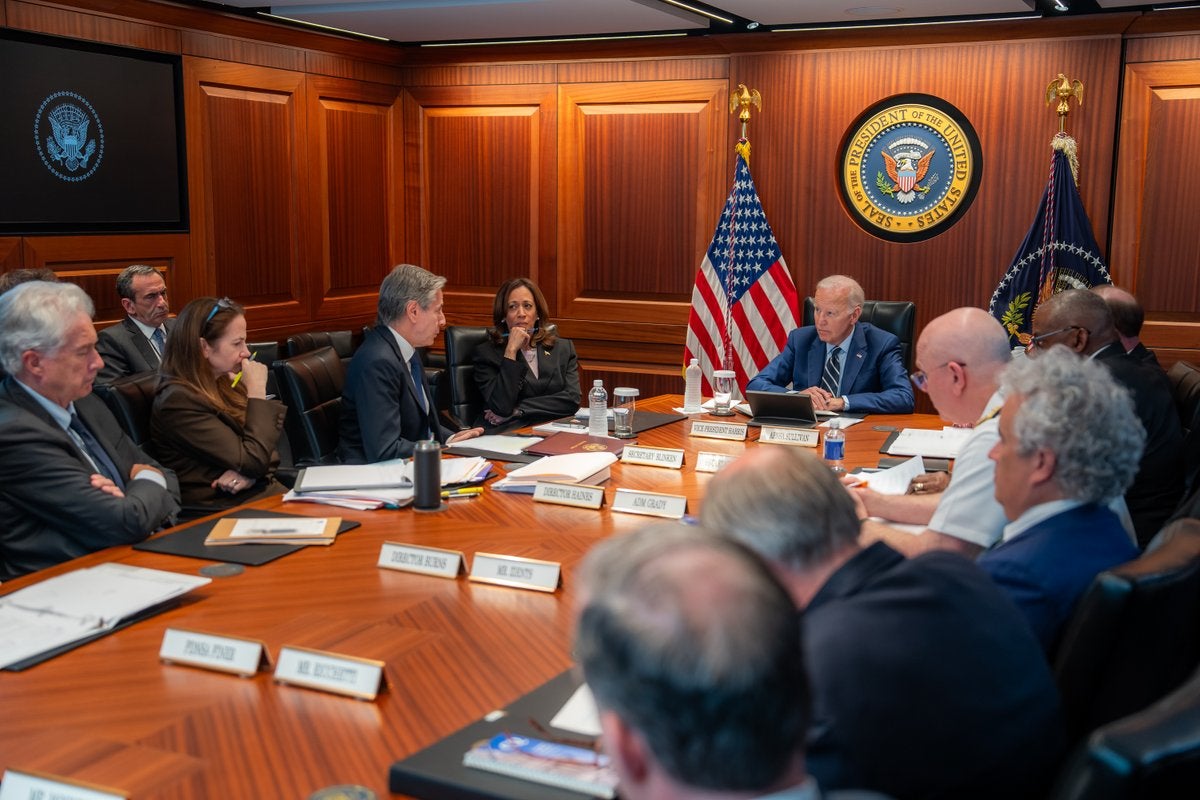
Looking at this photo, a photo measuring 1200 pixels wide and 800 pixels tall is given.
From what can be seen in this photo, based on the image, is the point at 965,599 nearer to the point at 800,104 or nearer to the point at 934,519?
the point at 934,519

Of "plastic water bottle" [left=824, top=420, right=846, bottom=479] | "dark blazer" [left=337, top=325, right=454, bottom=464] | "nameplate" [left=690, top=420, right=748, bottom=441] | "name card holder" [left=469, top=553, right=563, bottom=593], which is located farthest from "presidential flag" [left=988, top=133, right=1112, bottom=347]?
"name card holder" [left=469, top=553, right=563, bottom=593]

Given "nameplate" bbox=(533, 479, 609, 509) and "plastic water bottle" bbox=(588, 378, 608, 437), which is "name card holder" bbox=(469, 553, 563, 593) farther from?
"plastic water bottle" bbox=(588, 378, 608, 437)

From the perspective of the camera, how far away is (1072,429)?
198 cm

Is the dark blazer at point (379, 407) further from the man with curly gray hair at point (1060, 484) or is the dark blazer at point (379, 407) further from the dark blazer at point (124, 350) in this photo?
the man with curly gray hair at point (1060, 484)

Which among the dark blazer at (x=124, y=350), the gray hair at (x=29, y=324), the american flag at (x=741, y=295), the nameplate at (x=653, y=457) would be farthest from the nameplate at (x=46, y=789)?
the american flag at (x=741, y=295)

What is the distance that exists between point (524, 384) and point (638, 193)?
206 cm

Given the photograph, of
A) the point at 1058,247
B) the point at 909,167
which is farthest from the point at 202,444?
the point at 1058,247

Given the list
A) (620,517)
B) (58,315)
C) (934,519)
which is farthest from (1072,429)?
(58,315)

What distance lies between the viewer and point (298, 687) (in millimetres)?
1845

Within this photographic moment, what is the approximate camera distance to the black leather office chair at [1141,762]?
1179mm

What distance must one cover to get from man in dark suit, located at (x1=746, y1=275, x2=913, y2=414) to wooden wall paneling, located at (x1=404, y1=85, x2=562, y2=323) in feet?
7.57

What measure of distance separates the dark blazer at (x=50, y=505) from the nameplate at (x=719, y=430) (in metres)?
1.95

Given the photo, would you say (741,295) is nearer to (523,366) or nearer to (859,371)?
(859,371)

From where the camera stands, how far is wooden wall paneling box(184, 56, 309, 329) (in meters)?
5.70
